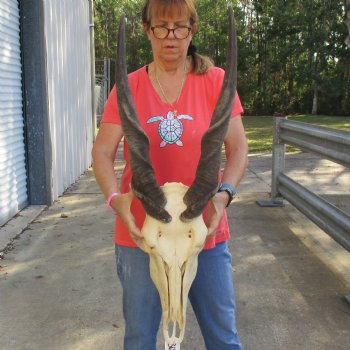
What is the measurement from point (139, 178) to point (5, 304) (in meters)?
2.68

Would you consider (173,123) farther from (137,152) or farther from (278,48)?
(278,48)

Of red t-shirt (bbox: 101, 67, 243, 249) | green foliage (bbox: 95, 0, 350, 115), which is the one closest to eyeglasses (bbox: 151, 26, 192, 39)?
red t-shirt (bbox: 101, 67, 243, 249)

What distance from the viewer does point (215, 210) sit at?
217cm

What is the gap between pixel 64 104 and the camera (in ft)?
27.3

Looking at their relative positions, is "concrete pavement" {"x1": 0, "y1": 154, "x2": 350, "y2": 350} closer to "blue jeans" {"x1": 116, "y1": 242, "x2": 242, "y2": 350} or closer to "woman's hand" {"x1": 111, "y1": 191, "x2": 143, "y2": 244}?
"blue jeans" {"x1": 116, "y1": 242, "x2": 242, "y2": 350}

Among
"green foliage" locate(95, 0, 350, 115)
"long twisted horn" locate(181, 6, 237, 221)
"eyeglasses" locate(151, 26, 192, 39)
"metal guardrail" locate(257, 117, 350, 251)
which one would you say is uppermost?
"green foliage" locate(95, 0, 350, 115)

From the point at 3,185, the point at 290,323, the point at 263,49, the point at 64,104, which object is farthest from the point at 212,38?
the point at 290,323

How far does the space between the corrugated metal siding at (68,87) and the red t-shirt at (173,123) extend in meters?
5.20

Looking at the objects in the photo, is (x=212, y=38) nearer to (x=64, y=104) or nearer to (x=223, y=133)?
(x=64, y=104)

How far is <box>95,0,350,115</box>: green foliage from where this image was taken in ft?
103

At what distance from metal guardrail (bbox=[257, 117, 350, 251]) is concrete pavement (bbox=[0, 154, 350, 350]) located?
0.34 meters

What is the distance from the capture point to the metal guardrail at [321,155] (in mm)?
4617

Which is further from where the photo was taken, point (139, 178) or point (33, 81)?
point (33, 81)

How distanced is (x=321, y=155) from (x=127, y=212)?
3.77 metres
